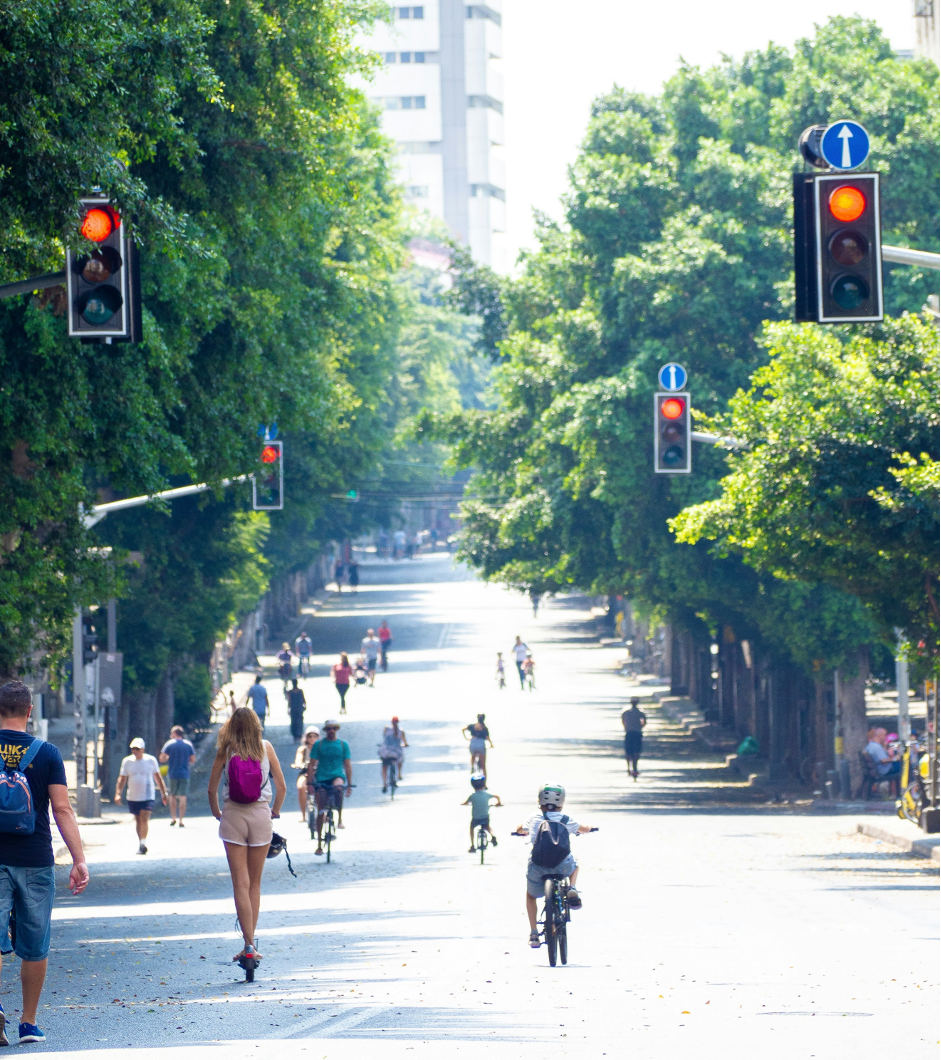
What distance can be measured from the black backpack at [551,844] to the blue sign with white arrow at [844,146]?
582 cm

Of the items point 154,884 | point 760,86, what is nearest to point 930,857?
point 154,884

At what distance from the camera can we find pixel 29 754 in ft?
28.4

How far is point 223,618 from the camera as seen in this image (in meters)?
37.2

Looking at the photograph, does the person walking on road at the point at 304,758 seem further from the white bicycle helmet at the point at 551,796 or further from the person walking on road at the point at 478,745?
the white bicycle helmet at the point at 551,796

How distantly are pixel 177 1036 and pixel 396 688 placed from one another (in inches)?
1852

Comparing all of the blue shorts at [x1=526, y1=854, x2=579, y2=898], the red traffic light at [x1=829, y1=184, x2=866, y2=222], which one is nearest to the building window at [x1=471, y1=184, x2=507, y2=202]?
the blue shorts at [x1=526, y1=854, x2=579, y2=898]

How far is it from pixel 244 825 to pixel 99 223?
3.89 meters

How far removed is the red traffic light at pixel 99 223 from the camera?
11148 millimetres

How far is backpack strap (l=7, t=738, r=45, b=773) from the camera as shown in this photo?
340 inches

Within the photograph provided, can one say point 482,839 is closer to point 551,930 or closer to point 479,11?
point 551,930

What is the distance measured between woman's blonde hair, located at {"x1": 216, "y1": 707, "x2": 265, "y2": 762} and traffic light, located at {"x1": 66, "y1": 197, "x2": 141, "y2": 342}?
Answer: 8.14ft

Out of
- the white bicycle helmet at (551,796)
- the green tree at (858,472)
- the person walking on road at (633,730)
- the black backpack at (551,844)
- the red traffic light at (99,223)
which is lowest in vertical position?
the person walking on road at (633,730)

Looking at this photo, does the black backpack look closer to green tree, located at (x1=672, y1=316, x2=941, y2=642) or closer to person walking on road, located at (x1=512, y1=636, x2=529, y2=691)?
green tree, located at (x1=672, y1=316, x2=941, y2=642)

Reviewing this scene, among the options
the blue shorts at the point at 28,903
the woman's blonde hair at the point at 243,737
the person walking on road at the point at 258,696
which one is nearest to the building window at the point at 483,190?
the person walking on road at the point at 258,696
